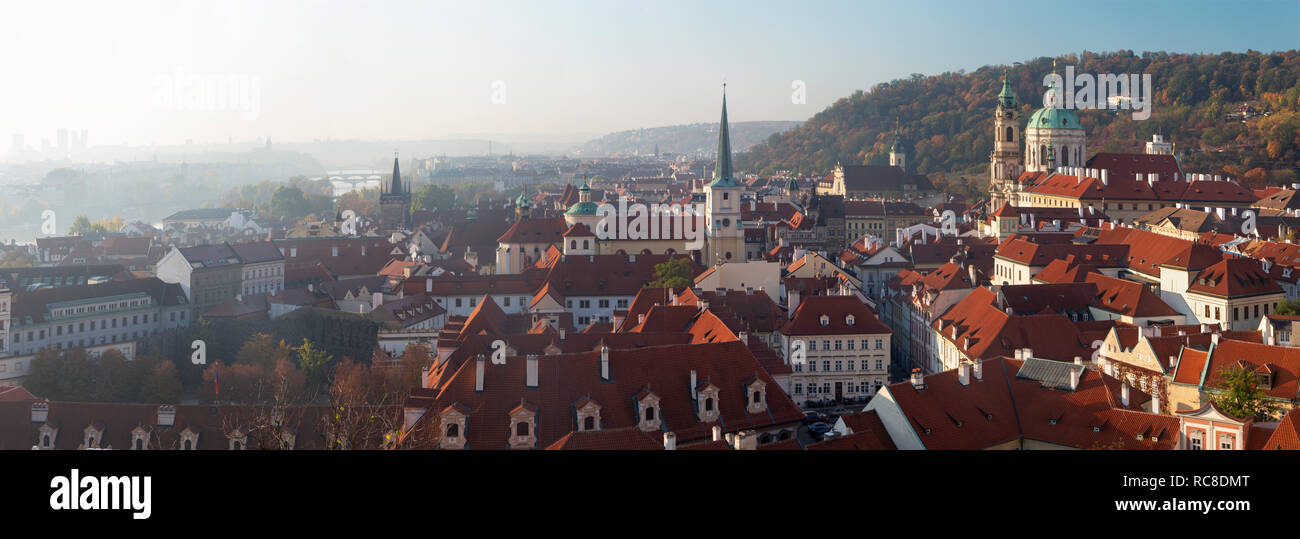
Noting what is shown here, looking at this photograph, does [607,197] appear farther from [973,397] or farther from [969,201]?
[973,397]

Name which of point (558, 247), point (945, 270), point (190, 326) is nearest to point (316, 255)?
point (558, 247)

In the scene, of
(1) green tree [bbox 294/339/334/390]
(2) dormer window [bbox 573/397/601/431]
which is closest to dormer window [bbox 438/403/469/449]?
(2) dormer window [bbox 573/397/601/431]

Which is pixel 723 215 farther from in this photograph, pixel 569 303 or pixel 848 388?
pixel 848 388

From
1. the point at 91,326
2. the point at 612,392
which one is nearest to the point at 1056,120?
the point at 91,326

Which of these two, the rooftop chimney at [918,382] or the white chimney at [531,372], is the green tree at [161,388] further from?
→ the rooftop chimney at [918,382]
